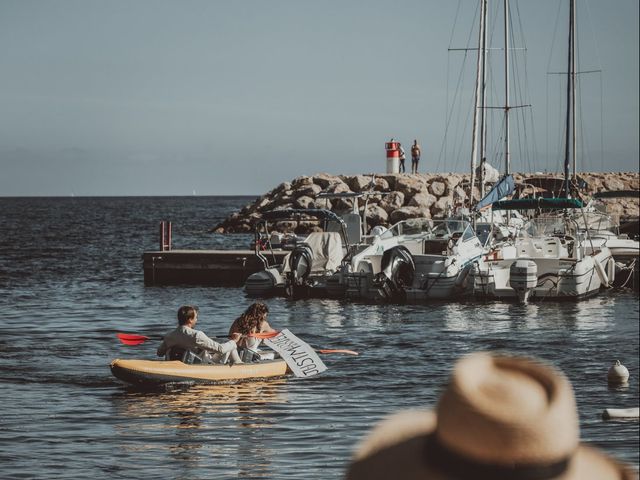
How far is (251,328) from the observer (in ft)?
52.7

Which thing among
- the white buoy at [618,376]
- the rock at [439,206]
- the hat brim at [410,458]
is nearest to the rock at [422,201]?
the rock at [439,206]

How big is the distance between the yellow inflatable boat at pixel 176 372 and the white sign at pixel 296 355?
0.47 meters

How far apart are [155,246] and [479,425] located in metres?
65.4

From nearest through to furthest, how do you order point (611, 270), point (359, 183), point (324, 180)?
point (611, 270) → point (359, 183) → point (324, 180)

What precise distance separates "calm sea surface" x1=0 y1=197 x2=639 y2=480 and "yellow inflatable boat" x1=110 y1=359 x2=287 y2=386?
7.1 inches

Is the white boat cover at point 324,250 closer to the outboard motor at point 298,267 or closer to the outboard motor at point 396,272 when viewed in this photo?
the outboard motor at point 298,267

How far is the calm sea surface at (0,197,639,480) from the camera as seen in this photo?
11719 millimetres

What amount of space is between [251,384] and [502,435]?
14.3 m

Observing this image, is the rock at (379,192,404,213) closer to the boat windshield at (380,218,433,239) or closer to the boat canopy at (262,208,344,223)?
the boat windshield at (380,218,433,239)

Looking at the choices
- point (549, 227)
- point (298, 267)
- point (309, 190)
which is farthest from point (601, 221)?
point (309, 190)

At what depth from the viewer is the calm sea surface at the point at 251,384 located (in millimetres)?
11719

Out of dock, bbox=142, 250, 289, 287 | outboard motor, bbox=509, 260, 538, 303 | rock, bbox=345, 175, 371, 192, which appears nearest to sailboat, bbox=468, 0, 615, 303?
outboard motor, bbox=509, 260, 538, 303

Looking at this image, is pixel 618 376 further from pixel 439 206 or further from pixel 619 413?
pixel 439 206

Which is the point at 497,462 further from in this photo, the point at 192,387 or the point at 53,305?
the point at 53,305
